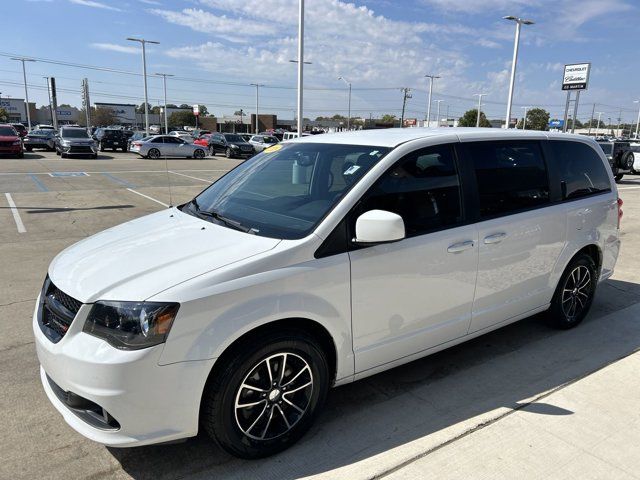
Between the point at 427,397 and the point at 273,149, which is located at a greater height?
the point at 273,149

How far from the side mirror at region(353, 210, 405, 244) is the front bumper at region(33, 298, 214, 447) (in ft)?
3.58

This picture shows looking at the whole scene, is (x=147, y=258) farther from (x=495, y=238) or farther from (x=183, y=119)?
(x=183, y=119)

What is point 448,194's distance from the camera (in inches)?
135

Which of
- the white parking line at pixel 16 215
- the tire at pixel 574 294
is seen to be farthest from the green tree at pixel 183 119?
the tire at pixel 574 294

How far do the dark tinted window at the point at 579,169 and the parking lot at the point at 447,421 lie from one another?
4.51ft

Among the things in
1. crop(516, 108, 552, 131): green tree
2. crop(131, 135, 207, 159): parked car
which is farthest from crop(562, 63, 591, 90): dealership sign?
crop(516, 108, 552, 131): green tree

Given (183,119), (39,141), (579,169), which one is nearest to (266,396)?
(579,169)

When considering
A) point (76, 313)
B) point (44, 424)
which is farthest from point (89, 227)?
point (76, 313)

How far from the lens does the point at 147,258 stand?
8.98 feet

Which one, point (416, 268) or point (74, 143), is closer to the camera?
point (416, 268)

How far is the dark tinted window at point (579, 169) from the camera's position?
14.4ft

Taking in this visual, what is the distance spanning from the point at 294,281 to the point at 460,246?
4.44 feet

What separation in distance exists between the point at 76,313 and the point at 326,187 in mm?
1643

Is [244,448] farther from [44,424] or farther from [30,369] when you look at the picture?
[30,369]
